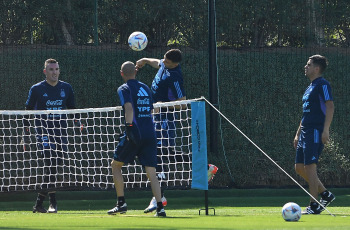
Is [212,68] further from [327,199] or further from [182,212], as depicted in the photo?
[327,199]

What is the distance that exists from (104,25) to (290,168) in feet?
17.3

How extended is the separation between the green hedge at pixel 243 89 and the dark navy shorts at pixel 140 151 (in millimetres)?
5511

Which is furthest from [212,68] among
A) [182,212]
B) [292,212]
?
[292,212]

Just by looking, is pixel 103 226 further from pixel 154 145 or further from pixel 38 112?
pixel 38 112

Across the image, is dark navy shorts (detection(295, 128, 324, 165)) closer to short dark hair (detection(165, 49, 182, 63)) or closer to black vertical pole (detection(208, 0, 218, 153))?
short dark hair (detection(165, 49, 182, 63))

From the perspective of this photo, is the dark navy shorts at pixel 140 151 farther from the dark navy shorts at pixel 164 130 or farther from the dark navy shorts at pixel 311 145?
the dark navy shorts at pixel 311 145

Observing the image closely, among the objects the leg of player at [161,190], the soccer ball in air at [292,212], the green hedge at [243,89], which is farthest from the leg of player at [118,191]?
the green hedge at [243,89]

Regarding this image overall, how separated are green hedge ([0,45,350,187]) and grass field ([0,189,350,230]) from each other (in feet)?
4.73

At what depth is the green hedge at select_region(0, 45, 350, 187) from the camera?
16.1m

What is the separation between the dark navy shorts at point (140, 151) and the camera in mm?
10375

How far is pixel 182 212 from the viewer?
38.5 ft

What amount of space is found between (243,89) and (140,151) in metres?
7.37

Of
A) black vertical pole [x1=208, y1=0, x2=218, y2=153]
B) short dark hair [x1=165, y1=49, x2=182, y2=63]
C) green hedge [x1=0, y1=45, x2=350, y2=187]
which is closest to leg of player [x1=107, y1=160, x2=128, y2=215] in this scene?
short dark hair [x1=165, y1=49, x2=182, y2=63]

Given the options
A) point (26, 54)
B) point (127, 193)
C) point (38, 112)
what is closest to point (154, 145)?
point (38, 112)
